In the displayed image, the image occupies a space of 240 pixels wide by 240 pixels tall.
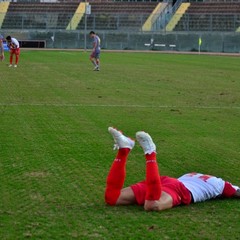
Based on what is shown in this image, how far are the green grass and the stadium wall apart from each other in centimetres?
4182

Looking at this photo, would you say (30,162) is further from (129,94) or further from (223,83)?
(223,83)

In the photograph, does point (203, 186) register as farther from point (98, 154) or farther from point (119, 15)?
point (119, 15)

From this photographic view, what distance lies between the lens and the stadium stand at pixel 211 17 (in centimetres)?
6247

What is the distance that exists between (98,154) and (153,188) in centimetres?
285

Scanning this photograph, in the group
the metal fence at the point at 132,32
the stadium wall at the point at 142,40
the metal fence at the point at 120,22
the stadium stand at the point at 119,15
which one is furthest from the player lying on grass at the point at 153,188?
the stadium stand at the point at 119,15

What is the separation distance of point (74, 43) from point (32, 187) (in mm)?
58133

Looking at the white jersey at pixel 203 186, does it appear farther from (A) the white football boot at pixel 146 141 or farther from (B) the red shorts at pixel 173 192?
(A) the white football boot at pixel 146 141

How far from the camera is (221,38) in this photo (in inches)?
2346

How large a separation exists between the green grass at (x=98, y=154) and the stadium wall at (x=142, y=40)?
137 ft

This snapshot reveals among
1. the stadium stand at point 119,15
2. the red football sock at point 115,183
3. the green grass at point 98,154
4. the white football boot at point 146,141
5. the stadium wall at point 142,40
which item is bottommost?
the stadium wall at point 142,40

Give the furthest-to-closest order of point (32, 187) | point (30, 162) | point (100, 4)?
point (100, 4) < point (30, 162) < point (32, 187)

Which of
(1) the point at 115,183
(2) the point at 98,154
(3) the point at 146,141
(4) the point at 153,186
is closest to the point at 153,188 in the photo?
(4) the point at 153,186

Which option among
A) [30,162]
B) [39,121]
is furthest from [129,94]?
[30,162]

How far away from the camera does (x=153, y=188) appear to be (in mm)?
5988
